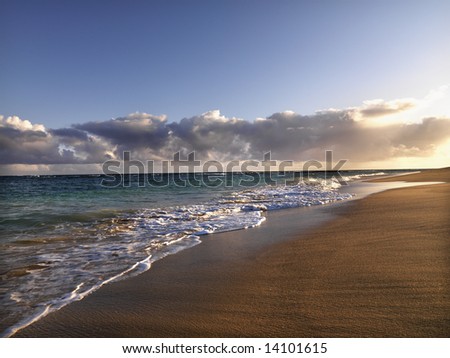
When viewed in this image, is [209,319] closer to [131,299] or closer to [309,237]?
[131,299]

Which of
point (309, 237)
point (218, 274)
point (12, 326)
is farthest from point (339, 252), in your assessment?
point (12, 326)

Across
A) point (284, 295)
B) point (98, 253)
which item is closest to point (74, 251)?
point (98, 253)

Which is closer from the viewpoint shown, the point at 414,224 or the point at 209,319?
the point at 209,319

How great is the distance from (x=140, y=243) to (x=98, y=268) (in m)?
1.99

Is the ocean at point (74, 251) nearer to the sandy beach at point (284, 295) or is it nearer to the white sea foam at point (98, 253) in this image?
the white sea foam at point (98, 253)

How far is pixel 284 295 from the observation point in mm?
3607

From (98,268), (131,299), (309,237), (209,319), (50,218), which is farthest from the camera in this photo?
(50,218)

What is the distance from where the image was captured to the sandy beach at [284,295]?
292cm

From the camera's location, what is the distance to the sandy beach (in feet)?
9.59

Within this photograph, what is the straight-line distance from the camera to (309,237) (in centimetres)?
691

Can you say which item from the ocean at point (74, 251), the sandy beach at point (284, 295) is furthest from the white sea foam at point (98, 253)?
the sandy beach at point (284, 295)

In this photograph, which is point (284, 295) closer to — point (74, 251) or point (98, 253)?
point (98, 253)

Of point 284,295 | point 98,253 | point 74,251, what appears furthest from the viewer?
point 74,251

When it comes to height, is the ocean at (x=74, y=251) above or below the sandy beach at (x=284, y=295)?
below
